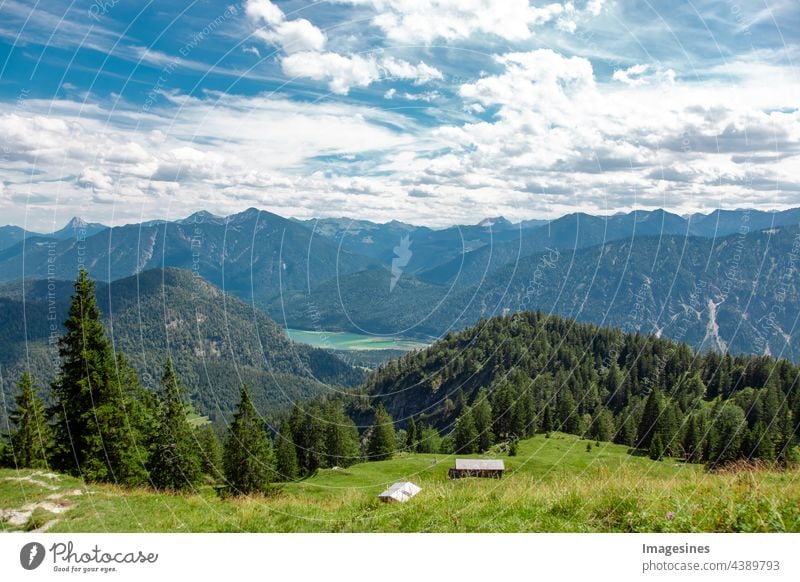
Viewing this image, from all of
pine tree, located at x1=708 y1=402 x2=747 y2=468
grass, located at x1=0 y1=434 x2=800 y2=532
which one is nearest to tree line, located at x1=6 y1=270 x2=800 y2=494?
pine tree, located at x1=708 y1=402 x2=747 y2=468

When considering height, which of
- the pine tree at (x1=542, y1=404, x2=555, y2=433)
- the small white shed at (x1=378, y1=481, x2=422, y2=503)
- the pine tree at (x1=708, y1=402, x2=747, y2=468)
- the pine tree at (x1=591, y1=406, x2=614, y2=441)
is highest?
the small white shed at (x1=378, y1=481, x2=422, y2=503)

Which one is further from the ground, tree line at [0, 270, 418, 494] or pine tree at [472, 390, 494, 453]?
tree line at [0, 270, 418, 494]

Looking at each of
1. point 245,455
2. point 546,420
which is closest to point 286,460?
point 245,455

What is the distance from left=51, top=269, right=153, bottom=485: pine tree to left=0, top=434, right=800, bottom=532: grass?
997 centimetres

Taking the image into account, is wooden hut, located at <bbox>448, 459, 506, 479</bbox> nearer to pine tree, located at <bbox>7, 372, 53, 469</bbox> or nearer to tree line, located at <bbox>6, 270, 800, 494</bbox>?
tree line, located at <bbox>6, 270, 800, 494</bbox>

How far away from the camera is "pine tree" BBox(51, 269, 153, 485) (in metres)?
24.2

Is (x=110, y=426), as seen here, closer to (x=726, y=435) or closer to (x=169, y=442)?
(x=169, y=442)

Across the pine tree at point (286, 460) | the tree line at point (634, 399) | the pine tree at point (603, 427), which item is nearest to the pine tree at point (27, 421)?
the pine tree at point (286, 460)

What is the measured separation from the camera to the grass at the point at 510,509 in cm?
1077

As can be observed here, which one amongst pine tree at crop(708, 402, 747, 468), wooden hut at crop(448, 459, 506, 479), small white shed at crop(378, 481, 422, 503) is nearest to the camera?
→ small white shed at crop(378, 481, 422, 503)

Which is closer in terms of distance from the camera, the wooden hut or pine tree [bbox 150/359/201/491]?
the wooden hut

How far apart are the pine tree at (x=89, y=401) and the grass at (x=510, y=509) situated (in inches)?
392

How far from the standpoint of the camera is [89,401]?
2591cm
